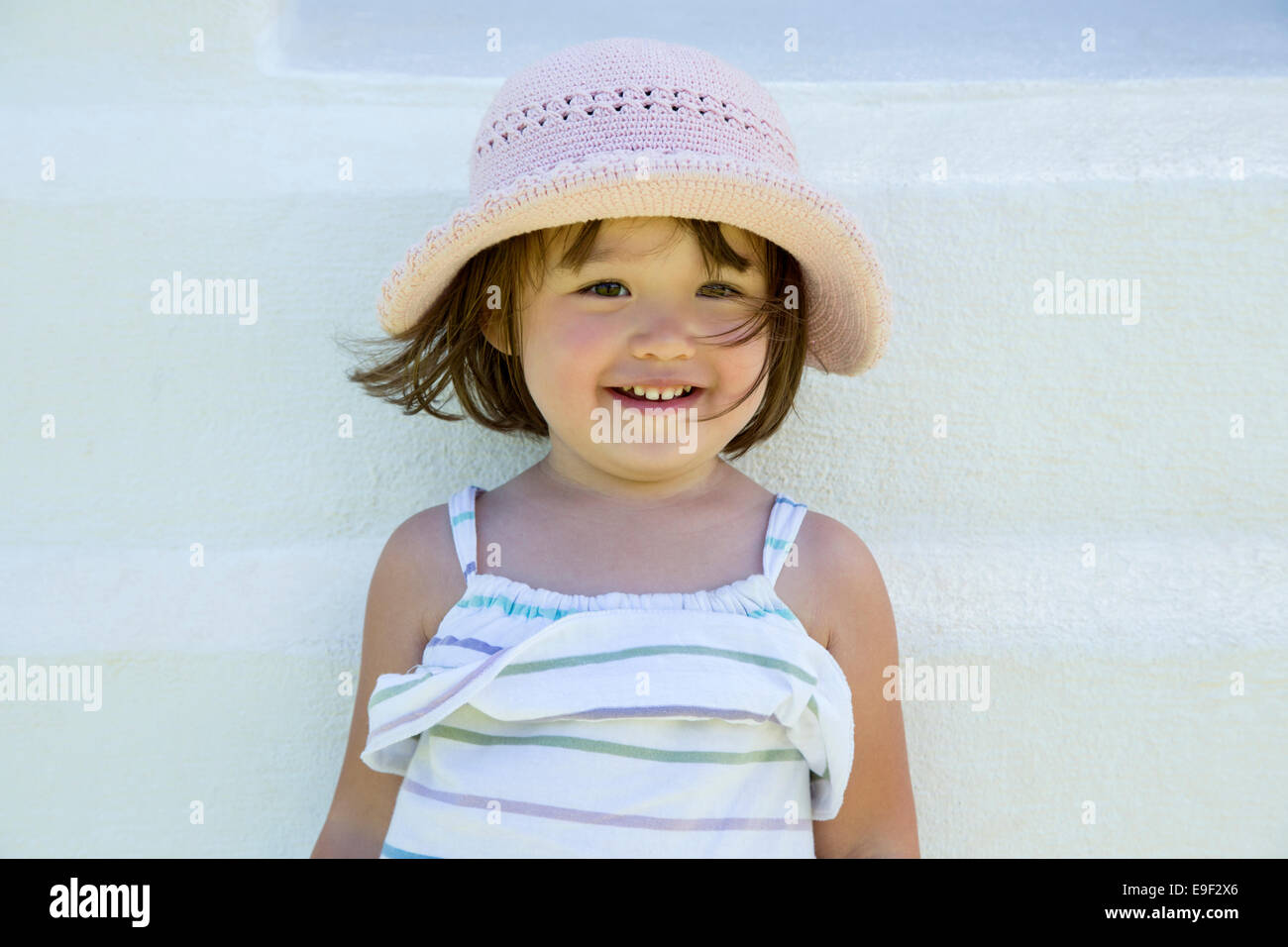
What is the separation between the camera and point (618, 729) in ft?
4.24

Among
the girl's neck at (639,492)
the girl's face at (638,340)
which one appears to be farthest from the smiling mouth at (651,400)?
the girl's neck at (639,492)

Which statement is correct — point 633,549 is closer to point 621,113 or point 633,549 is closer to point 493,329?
point 493,329

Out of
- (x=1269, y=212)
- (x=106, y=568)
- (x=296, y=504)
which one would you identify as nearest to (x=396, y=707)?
(x=296, y=504)

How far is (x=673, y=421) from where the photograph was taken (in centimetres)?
136

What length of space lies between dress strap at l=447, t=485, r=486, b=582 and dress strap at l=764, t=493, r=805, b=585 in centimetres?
35

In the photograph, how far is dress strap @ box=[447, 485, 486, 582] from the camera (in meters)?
1.42

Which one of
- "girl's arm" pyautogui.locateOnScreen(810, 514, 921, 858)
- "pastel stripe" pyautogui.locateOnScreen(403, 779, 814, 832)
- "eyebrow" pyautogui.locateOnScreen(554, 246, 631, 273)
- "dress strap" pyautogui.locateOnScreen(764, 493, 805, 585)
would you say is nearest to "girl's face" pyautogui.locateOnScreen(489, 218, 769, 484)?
"eyebrow" pyautogui.locateOnScreen(554, 246, 631, 273)

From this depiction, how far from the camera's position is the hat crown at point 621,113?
1.27 meters

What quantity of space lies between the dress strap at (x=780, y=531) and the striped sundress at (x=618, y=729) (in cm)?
4

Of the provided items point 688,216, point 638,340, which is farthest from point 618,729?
point 688,216

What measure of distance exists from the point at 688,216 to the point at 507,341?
305mm

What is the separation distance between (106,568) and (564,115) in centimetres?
90

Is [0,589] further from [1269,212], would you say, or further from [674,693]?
[1269,212]

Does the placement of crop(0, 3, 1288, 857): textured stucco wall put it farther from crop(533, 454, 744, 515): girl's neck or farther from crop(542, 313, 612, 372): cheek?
crop(542, 313, 612, 372): cheek
